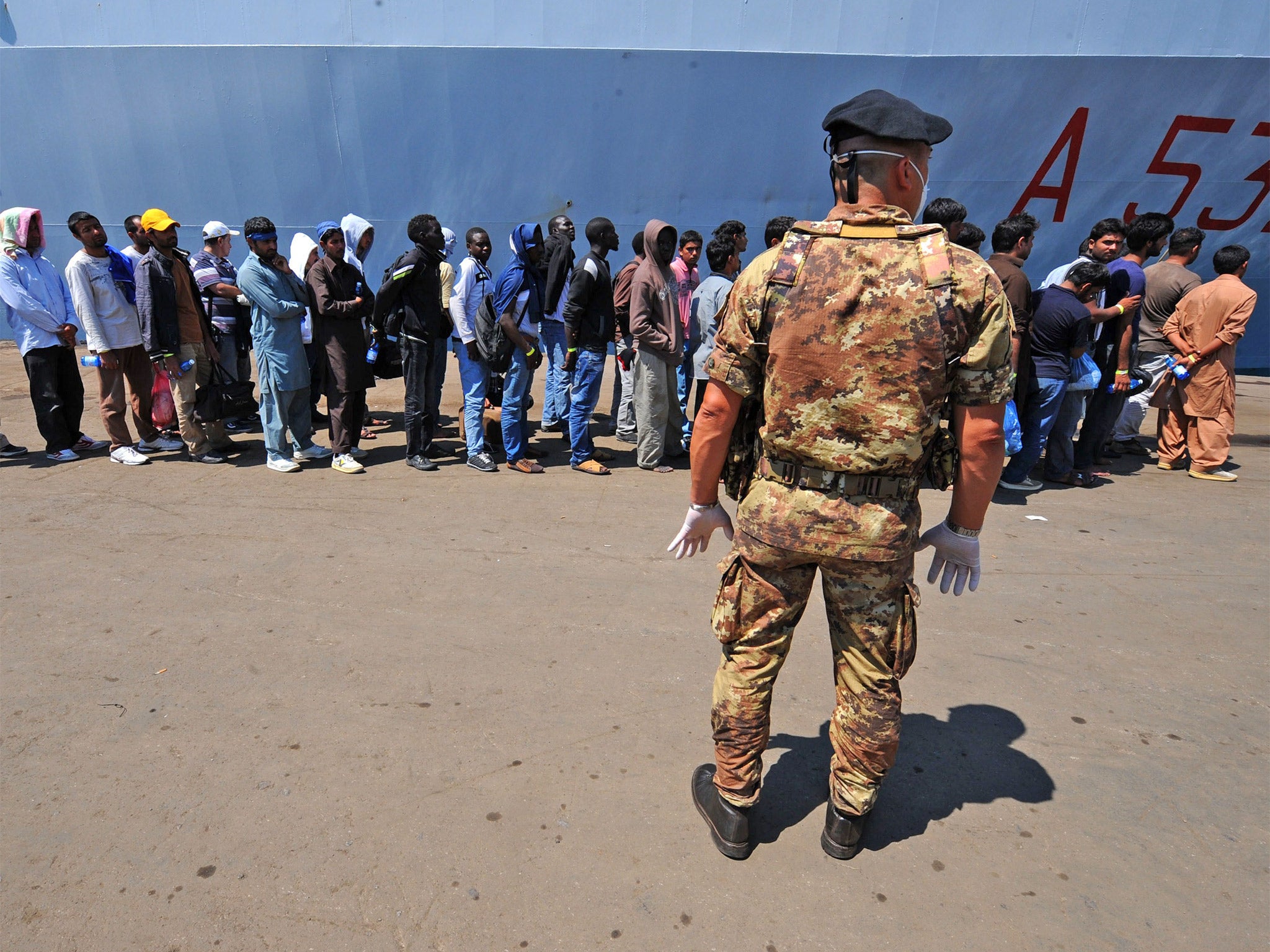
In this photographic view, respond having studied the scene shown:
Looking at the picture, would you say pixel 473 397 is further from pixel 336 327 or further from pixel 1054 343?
pixel 1054 343

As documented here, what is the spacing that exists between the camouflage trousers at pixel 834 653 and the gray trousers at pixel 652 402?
3.62 meters

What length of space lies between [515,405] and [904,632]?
13.3 ft

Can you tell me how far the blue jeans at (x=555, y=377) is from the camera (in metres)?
6.42

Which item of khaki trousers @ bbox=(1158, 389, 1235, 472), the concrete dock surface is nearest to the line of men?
the concrete dock surface

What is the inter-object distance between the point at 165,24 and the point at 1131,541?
10956 mm

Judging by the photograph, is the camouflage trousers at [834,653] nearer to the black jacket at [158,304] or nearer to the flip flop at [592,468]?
the flip flop at [592,468]

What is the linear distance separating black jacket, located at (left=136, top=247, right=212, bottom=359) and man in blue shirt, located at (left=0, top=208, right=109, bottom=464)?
1.92 feet

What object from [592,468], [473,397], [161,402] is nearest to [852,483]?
[592,468]

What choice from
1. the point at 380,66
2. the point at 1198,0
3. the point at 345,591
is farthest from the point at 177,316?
the point at 1198,0

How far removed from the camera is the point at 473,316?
566cm

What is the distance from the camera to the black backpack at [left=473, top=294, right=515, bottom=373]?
5590mm

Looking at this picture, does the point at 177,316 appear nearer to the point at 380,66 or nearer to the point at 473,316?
the point at 473,316

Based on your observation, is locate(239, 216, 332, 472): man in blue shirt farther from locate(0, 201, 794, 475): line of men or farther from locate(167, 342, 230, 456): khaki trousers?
locate(167, 342, 230, 456): khaki trousers

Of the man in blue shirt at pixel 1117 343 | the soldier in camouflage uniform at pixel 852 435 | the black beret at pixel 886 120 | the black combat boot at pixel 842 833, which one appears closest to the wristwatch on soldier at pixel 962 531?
the soldier in camouflage uniform at pixel 852 435
